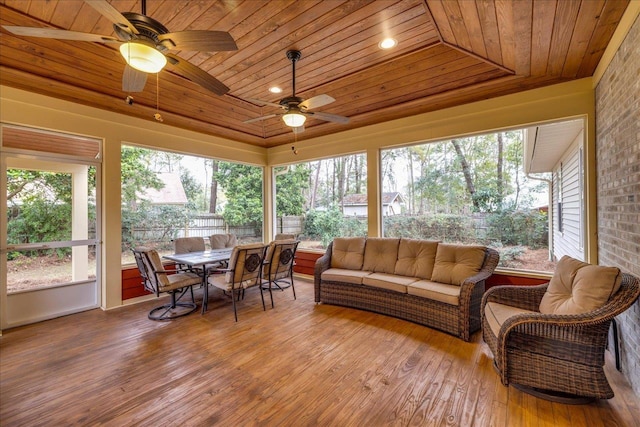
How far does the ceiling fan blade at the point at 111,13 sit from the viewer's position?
4.73ft

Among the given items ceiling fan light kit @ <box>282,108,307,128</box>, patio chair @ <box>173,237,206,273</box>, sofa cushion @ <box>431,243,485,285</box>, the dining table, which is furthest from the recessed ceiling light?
patio chair @ <box>173,237,206,273</box>

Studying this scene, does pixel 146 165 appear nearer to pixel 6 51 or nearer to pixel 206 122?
pixel 206 122

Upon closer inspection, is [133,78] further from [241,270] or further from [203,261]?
[241,270]

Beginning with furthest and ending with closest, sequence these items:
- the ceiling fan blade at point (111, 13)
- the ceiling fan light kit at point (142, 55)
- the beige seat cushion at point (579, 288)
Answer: the beige seat cushion at point (579, 288) → the ceiling fan light kit at point (142, 55) → the ceiling fan blade at point (111, 13)

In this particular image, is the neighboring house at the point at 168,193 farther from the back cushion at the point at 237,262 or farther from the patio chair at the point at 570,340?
the patio chair at the point at 570,340

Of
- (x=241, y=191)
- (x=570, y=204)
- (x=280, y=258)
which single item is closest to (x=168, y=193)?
(x=241, y=191)

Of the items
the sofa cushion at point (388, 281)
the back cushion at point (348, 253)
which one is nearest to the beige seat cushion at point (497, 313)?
the sofa cushion at point (388, 281)

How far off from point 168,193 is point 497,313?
5.14 metres

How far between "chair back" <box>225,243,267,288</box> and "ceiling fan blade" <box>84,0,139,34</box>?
94.0 inches

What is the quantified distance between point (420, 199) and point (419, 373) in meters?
2.75

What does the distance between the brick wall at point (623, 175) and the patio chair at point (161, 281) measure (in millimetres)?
4497

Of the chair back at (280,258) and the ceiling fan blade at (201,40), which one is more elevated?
the ceiling fan blade at (201,40)

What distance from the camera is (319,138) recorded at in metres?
5.54

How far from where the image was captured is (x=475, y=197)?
3.96m
